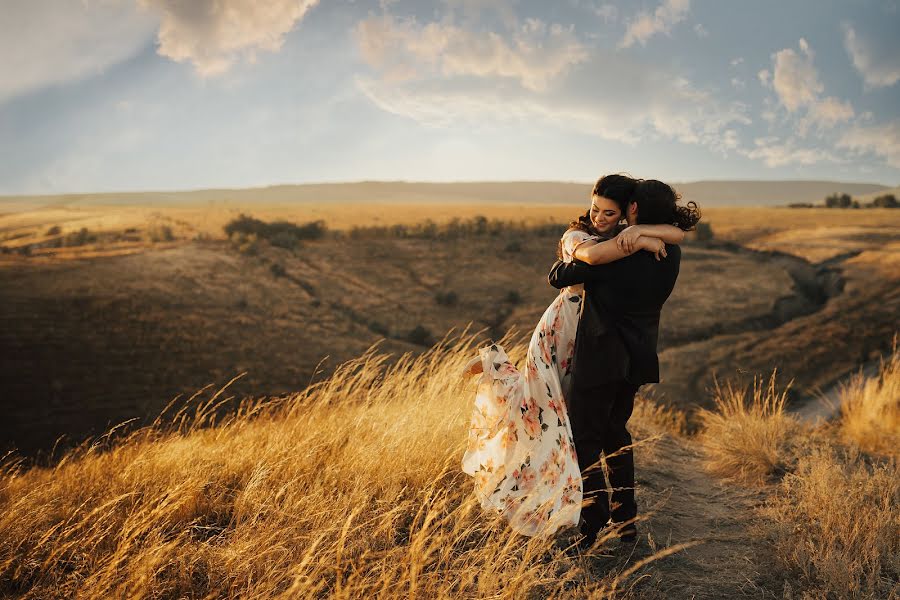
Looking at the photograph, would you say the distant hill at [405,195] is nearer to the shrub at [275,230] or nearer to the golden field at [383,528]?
the shrub at [275,230]

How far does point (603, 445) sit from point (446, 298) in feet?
70.2

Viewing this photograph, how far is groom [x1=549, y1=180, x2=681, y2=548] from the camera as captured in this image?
9.33 feet

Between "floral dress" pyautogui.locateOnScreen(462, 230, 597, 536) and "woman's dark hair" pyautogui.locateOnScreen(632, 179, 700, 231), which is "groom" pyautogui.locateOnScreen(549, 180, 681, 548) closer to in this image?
"woman's dark hair" pyautogui.locateOnScreen(632, 179, 700, 231)

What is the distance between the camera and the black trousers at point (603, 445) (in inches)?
121

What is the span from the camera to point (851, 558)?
319cm

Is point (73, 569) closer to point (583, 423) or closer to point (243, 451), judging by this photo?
point (243, 451)

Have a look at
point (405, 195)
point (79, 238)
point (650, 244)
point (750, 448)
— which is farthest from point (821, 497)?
point (405, 195)

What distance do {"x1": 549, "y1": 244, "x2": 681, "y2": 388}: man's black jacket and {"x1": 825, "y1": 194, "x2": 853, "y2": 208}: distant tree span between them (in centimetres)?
6376

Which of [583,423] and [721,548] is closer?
[583,423]

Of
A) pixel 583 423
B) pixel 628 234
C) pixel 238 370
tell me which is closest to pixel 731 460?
pixel 583 423

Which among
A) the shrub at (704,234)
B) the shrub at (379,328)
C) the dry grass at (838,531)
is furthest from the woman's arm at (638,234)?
the shrub at (704,234)

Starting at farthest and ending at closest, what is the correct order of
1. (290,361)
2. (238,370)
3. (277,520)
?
(290,361)
(238,370)
(277,520)

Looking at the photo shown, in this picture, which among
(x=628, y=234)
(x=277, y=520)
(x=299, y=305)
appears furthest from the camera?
(x=299, y=305)

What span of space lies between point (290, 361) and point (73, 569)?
15.0m
